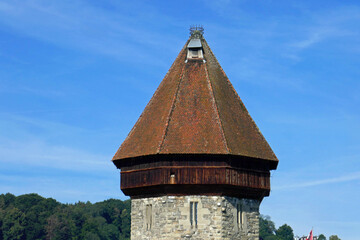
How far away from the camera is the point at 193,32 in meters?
36.7

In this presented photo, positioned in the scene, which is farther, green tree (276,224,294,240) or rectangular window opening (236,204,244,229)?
green tree (276,224,294,240)

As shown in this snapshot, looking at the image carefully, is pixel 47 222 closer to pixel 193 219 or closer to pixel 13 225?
pixel 13 225

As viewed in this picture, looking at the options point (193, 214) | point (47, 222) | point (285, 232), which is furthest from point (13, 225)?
point (193, 214)

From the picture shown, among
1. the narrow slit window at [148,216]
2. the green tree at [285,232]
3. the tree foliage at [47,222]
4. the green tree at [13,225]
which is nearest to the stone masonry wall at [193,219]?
the narrow slit window at [148,216]

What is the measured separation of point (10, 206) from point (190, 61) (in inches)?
3159

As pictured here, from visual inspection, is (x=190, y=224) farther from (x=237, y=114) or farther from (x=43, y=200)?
(x=43, y=200)

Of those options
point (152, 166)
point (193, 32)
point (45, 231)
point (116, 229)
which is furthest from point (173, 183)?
point (116, 229)

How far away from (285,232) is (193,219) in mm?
99418

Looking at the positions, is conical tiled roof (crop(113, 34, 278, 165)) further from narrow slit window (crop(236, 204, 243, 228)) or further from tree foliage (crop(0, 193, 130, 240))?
tree foliage (crop(0, 193, 130, 240))

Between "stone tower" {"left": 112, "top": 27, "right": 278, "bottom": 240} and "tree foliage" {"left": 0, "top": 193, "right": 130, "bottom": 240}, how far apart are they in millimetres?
71730

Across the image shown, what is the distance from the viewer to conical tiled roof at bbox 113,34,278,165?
3272cm

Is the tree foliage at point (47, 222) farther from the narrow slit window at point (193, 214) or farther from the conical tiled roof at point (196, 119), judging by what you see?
the narrow slit window at point (193, 214)

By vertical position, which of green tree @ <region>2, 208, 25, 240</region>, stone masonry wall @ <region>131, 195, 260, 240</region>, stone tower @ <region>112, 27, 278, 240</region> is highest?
green tree @ <region>2, 208, 25, 240</region>

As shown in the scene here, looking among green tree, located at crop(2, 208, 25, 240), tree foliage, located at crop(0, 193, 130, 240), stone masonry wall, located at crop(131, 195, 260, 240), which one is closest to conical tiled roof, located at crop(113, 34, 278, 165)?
stone masonry wall, located at crop(131, 195, 260, 240)
